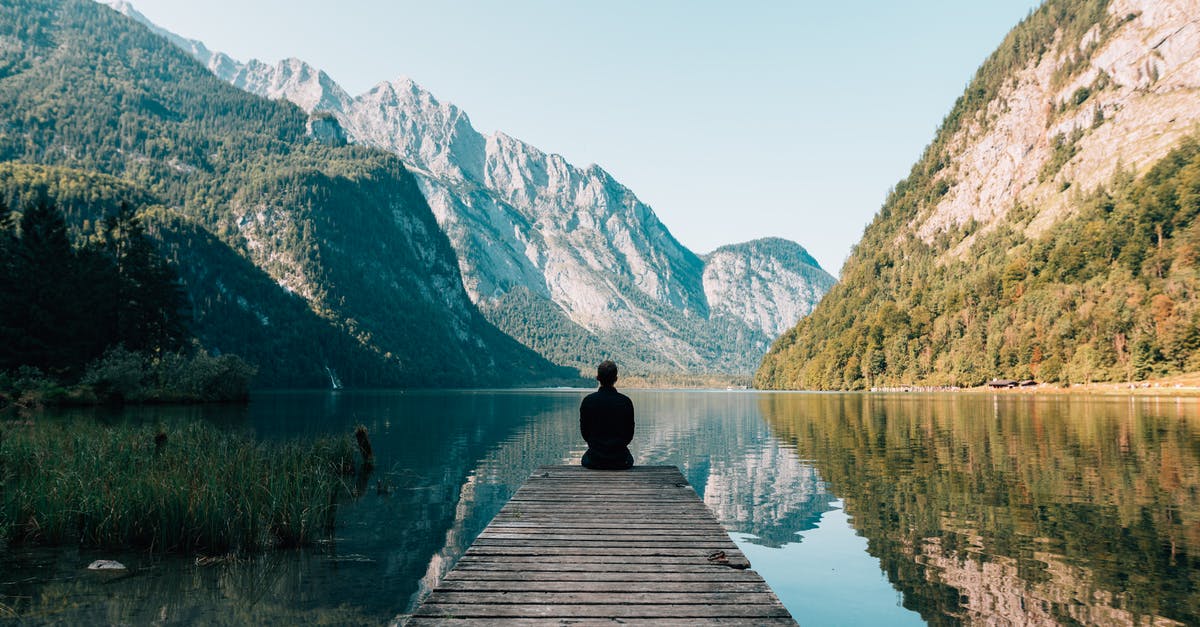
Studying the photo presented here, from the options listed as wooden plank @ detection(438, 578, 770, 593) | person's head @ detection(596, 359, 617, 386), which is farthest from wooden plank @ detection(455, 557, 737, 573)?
person's head @ detection(596, 359, 617, 386)

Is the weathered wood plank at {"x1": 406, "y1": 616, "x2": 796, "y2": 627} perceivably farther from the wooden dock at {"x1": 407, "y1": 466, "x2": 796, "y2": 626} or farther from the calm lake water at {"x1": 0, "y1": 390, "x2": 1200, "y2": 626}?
the calm lake water at {"x1": 0, "y1": 390, "x2": 1200, "y2": 626}

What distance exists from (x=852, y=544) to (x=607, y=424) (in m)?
7.85

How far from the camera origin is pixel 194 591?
13672mm

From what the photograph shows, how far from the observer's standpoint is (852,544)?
1903cm

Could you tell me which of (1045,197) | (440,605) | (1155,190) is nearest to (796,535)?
(440,605)

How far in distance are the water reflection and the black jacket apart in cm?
683

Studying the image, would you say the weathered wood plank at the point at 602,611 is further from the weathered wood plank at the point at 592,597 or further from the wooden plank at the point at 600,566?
the wooden plank at the point at 600,566

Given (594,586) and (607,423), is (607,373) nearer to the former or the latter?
(607,423)

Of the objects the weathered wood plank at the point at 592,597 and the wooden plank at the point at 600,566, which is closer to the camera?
the weathered wood plank at the point at 592,597

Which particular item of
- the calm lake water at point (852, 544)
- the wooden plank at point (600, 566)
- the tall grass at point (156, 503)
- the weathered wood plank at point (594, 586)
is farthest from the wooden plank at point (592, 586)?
the tall grass at point (156, 503)

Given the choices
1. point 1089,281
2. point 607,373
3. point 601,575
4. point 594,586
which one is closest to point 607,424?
point 607,373

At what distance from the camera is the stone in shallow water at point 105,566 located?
14.8 meters

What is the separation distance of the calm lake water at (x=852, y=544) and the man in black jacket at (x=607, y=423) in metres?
4.27

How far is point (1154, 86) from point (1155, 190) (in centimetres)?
7156
